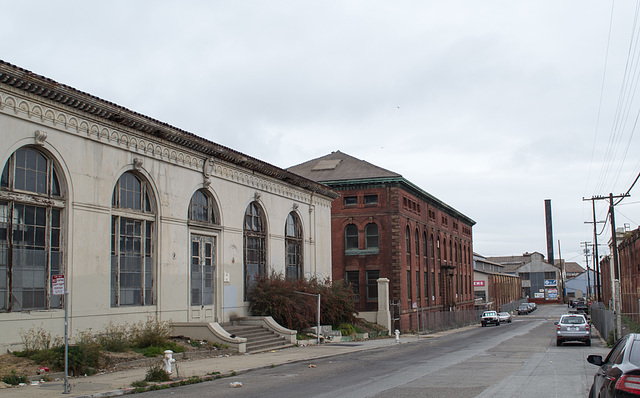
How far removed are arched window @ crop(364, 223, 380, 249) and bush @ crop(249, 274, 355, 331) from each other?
1753 cm

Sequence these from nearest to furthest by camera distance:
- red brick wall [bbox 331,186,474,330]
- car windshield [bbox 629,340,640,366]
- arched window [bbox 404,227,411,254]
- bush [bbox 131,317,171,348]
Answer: car windshield [bbox 629,340,640,366] → bush [bbox 131,317,171,348] → red brick wall [bbox 331,186,474,330] → arched window [bbox 404,227,411,254]

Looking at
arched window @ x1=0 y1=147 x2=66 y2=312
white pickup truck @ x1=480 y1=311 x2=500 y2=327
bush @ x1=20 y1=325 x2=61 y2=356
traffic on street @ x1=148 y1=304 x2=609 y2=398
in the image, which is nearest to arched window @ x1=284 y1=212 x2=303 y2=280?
traffic on street @ x1=148 y1=304 x2=609 y2=398

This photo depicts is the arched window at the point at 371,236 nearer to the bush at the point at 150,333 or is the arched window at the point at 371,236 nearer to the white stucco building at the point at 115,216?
the white stucco building at the point at 115,216

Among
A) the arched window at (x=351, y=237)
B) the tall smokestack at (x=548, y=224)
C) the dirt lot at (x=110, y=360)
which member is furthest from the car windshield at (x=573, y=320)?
the tall smokestack at (x=548, y=224)

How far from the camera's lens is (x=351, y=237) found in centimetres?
5247

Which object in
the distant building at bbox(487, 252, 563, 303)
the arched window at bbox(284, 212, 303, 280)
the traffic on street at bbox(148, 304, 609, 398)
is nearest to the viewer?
the traffic on street at bbox(148, 304, 609, 398)

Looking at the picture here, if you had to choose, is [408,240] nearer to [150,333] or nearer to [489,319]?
[489,319]

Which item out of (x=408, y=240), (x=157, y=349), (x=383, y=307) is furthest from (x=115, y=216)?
(x=408, y=240)

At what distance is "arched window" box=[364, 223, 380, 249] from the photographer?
51.8m

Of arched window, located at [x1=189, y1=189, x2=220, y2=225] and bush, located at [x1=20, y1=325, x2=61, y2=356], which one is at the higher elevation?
arched window, located at [x1=189, y1=189, x2=220, y2=225]

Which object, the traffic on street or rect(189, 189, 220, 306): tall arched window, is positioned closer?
the traffic on street

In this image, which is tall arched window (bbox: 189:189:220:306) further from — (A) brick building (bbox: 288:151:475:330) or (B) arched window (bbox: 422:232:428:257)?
(B) arched window (bbox: 422:232:428:257)

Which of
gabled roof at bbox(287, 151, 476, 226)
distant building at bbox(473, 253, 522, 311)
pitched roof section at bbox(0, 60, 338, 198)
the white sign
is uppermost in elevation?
gabled roof at bbox(287, 151, 476, 226)

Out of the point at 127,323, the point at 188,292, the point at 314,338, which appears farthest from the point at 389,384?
the point at 314,338
